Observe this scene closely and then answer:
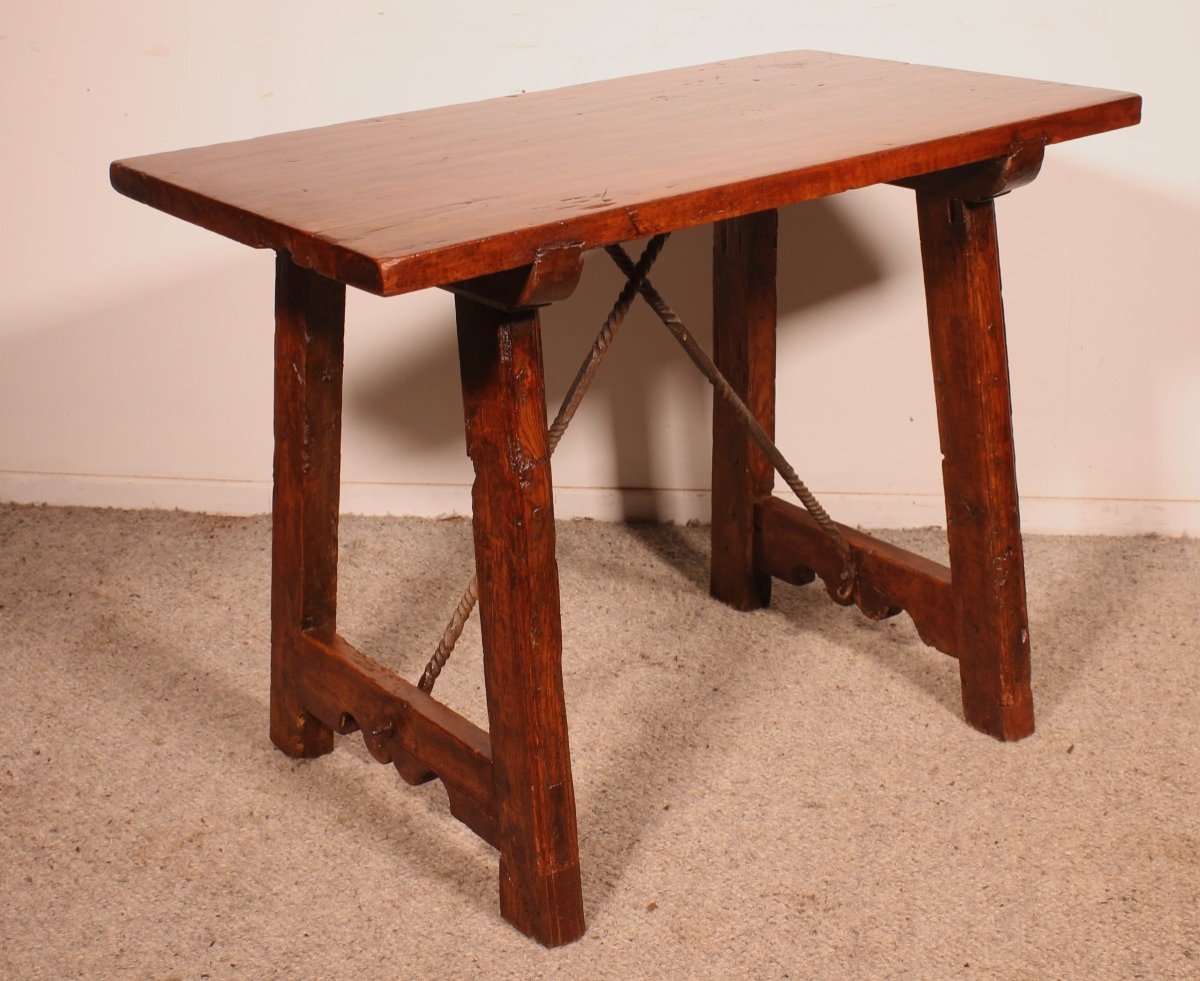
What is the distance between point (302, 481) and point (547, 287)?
0.60 m

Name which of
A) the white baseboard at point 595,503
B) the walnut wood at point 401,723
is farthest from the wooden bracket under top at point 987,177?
the white baseboard at point 595,503

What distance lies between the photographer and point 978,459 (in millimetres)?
2004

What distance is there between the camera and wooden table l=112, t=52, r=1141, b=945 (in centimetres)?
148

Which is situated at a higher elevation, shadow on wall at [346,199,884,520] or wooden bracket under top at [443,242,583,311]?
wooden bracket under top at [443,242,583,311]

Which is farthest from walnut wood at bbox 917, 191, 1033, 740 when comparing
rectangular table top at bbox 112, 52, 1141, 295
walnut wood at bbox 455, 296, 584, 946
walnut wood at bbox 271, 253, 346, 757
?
walnut wood at bbox 271, 253, 346, 757

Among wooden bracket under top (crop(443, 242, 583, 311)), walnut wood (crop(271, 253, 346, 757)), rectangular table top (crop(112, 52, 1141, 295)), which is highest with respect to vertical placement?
rectangular table top (crop(112, 52, 1141, 295))

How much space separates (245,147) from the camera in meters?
1.82

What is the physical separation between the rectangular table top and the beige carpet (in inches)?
31.0

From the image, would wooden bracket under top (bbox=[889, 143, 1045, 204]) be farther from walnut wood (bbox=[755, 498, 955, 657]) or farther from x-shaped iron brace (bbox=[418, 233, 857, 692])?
walnut wood (bbox=[755, 498, 955, 657])

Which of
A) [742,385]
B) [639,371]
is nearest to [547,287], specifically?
[742,385]

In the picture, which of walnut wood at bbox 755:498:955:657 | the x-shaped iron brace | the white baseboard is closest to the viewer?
the x-shaped iron brace

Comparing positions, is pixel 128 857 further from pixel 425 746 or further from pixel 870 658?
pixel 870 658

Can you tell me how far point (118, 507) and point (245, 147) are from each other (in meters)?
1.34

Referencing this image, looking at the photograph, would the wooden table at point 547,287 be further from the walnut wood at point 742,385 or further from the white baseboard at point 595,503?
the white baseboard at point 595,503
